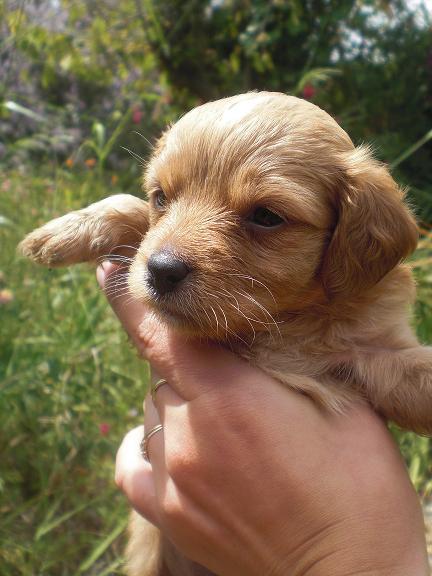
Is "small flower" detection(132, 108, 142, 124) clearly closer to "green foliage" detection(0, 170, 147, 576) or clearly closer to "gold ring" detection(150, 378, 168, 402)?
"green foliage" detection(0, 170, 147, 576)

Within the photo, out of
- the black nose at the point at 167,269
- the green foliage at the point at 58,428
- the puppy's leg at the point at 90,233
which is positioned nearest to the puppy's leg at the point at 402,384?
the black nose at the point at 167,269

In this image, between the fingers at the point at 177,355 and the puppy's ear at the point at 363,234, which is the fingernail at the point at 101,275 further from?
the puppy's ear at the point at 363,234

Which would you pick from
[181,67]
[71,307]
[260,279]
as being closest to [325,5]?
[181,67]

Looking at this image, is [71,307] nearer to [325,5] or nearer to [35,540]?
[35,540]

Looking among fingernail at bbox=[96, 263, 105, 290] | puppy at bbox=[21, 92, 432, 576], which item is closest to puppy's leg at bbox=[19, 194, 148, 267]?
fingernail at bbox=[96, 263, 105, 290]

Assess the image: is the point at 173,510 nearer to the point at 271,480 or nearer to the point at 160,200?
the point at 271,480

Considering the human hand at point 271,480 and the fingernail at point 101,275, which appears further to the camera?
the fingernail at point 101,275

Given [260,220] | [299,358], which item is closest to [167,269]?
[260,220]
